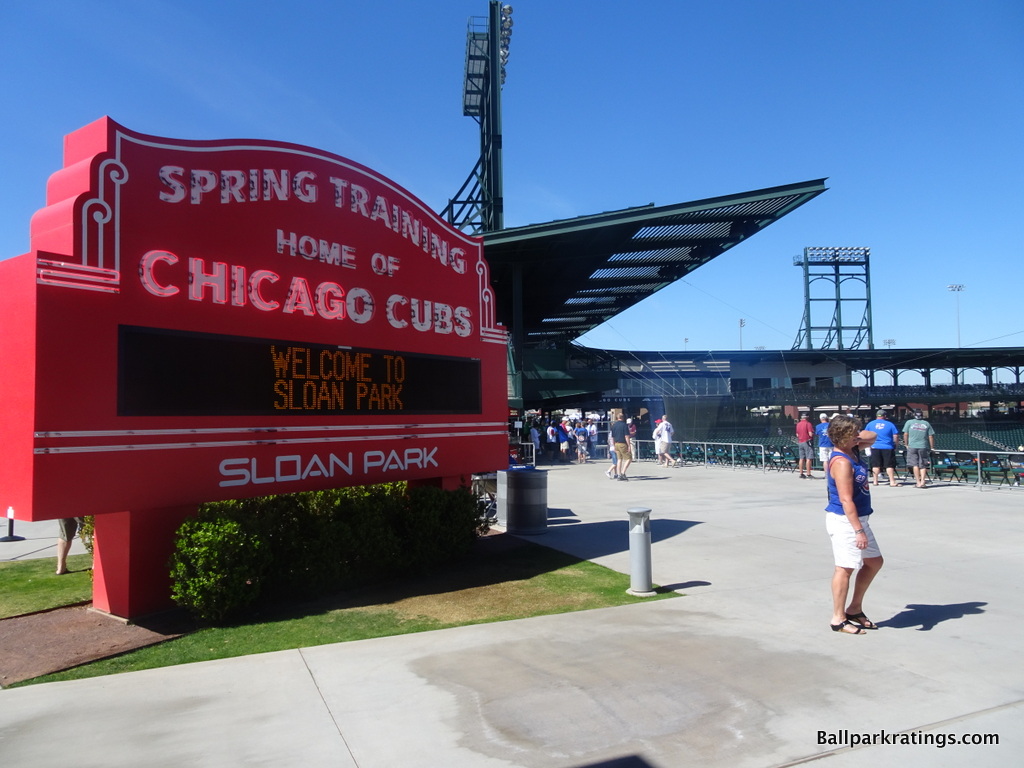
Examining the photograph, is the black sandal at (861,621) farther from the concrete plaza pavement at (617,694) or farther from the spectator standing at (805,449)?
the spectator standing at (805,449)

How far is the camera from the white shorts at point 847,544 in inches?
238

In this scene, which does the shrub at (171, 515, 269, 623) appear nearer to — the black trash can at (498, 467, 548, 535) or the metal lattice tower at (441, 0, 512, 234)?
the black trash can at (498, 467, 548, 535)

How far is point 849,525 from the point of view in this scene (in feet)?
20.1

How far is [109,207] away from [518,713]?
5623 millimetres

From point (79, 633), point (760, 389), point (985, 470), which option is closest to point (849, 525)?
point (79, 633)

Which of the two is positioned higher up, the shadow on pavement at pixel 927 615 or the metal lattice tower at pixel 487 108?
the metal lattice tower at pixel 487 108

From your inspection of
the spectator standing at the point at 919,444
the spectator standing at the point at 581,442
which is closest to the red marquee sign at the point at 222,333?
the spectator standing at the point at 919,444

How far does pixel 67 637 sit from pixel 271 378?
9.98 feet

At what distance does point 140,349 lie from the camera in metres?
6.91

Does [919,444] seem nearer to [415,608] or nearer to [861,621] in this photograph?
[861,621]

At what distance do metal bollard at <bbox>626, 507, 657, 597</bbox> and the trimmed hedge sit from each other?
2.53 meters

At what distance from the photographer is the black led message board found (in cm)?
697

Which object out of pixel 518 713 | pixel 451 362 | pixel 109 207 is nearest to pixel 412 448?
pixel 451 362

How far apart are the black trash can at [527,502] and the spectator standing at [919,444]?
9.02m
